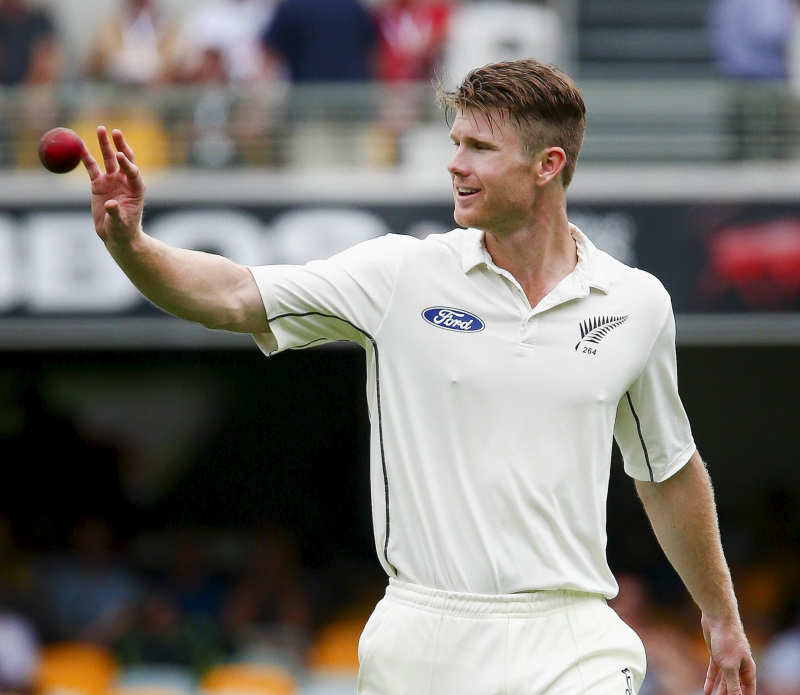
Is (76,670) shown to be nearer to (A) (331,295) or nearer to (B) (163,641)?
(B) (163,641)

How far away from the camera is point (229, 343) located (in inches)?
357

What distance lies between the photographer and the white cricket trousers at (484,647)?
3035 millimetres

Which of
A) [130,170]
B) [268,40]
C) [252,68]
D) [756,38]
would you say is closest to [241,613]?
[252,68]

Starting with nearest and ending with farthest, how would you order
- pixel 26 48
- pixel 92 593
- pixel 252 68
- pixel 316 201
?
pixel 316 201, pixel 252 68, pixel 26 48, pixel 92 593

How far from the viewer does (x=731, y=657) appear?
11.2 ft

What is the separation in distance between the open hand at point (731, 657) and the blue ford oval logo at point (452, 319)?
1.00 m

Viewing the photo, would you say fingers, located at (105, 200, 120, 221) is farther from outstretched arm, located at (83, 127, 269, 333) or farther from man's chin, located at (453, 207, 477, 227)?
man's chin, located at (453, 207, 477, 227)

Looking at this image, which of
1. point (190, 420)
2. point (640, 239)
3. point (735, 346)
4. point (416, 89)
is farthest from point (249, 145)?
point (735, 346)

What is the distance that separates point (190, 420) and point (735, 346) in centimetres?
484

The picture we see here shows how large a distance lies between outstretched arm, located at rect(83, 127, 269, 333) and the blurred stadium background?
4743 millimetres

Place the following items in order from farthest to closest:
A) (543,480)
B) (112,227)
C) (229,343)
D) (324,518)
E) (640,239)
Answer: (324,518) → (229,343) → (640,239) → (543,480) → (112,227)

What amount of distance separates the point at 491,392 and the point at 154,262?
31.9 inches

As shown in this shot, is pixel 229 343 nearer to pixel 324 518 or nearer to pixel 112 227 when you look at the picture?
pixel 324 518

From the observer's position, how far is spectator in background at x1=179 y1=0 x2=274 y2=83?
8891 mm
